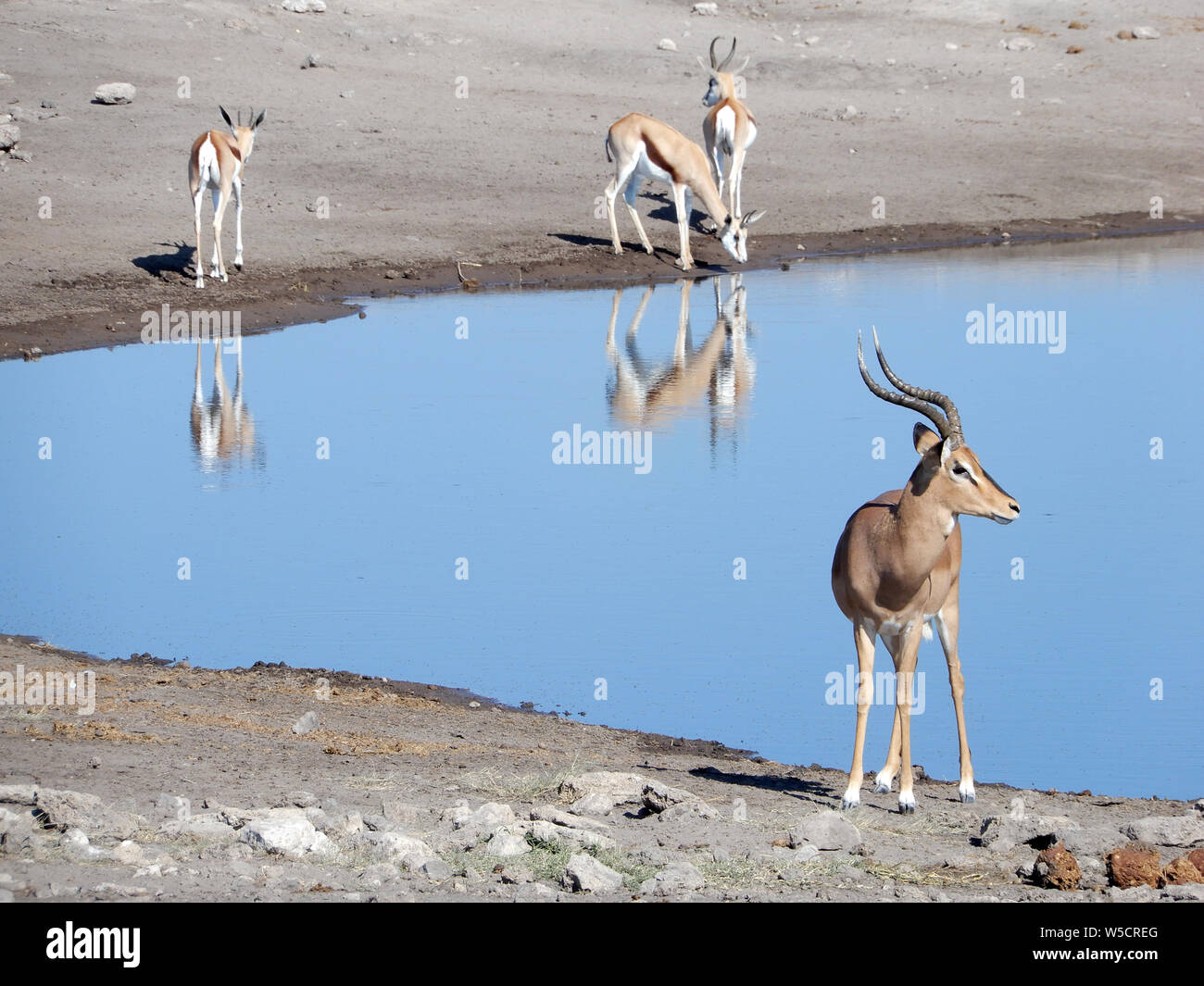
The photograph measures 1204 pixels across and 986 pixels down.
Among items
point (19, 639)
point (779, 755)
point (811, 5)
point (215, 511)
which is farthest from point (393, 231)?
point (811, 5)

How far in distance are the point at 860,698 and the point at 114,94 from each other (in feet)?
66.2

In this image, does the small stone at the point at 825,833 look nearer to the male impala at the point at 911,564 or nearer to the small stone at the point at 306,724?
the male impala at the point at 911,564

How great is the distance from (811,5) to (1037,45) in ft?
21.2

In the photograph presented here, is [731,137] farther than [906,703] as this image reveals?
Yes

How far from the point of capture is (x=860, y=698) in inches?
239

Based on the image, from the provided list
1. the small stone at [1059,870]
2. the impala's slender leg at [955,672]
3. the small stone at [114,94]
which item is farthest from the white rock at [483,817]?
the small stone at [114,94]

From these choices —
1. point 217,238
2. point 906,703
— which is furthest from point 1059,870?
point 217,238

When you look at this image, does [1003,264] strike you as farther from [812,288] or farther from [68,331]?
[68,331]

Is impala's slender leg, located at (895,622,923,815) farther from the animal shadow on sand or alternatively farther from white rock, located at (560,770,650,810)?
the animal shadow on sand

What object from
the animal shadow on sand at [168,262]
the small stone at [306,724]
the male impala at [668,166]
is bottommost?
the small stone at [306,724]

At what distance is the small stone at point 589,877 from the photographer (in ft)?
15.1

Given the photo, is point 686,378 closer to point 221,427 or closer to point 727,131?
point 221,427

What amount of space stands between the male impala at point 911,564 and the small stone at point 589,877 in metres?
1.47

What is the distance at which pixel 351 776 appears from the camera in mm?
6027
